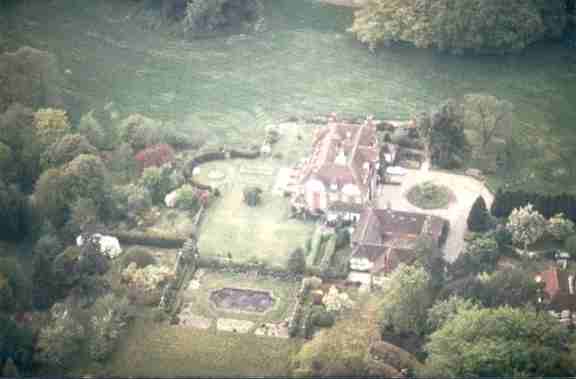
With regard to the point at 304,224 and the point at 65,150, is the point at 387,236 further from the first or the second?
the point at 65,150

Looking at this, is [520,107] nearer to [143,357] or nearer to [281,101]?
[281,101]

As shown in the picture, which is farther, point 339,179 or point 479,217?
point 339,179

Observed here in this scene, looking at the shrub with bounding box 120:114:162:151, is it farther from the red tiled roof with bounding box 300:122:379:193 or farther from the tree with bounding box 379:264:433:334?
the tree with bounding box 379:264:433:334

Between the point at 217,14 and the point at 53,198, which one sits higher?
the point at 217,14

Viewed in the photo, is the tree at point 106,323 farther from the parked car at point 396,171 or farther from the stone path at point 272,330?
the parked car at point 396,171

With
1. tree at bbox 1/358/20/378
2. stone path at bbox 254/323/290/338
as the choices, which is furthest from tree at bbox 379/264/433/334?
tree at bbox 1/358/20/378

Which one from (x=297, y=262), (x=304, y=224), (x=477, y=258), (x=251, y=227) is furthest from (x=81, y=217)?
(x=477, y=258)

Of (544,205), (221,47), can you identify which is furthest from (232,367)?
(221,47)
